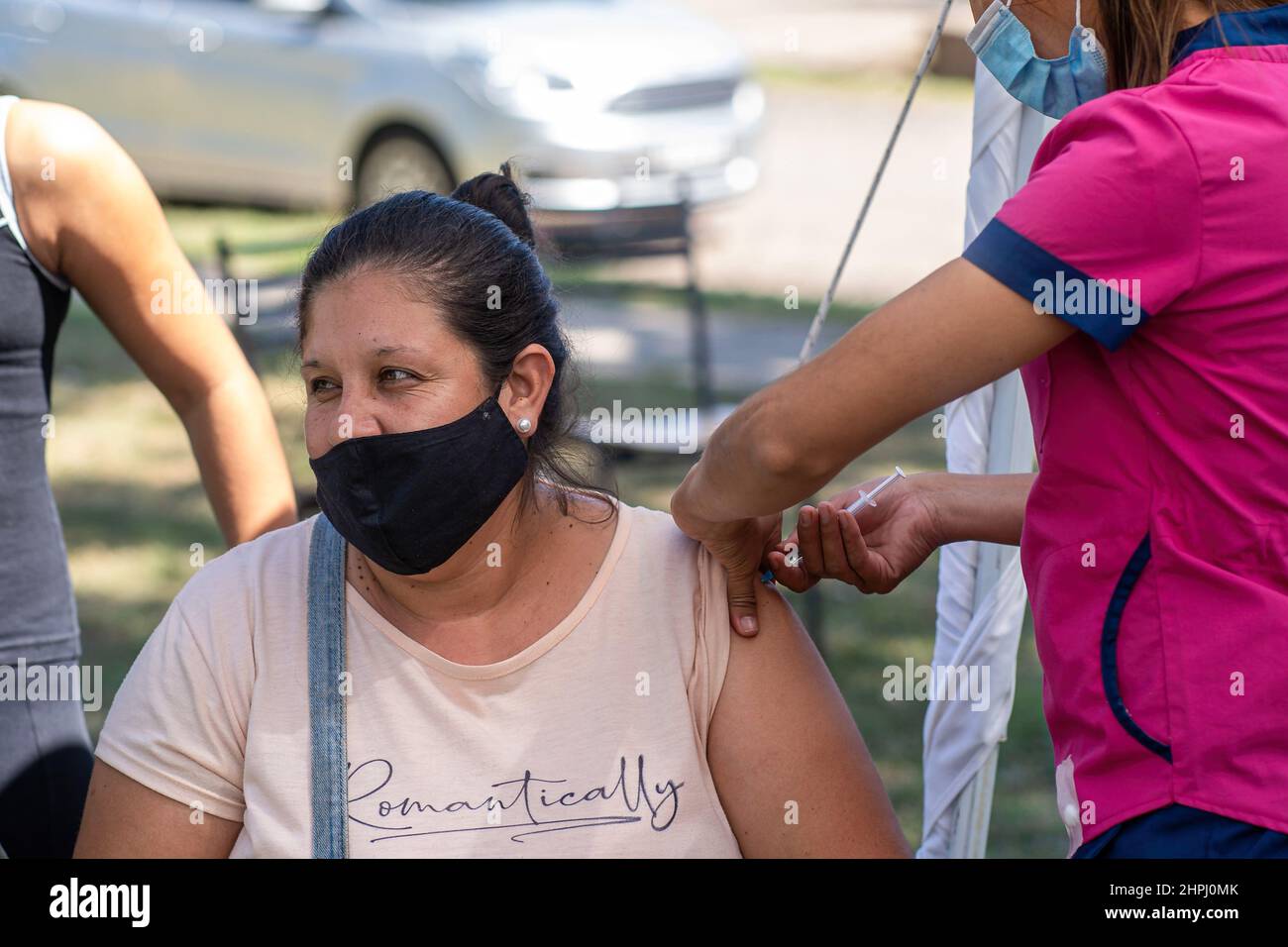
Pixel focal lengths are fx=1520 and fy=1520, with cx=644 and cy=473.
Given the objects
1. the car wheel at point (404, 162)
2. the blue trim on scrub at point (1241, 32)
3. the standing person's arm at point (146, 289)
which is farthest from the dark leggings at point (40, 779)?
the car wheel at point (404, 162)

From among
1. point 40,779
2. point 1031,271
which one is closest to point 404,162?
point 40,779

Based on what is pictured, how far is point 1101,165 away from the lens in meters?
1.43

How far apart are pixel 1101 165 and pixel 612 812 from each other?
1.04m

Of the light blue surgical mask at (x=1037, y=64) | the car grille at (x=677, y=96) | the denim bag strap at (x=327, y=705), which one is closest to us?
the light blue surgical mask at (x=1037, y=64)

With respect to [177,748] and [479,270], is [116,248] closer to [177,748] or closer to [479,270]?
[479,270]

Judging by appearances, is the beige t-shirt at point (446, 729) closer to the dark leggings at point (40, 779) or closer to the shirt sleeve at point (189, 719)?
the shirt sleeve at point (189, 719)

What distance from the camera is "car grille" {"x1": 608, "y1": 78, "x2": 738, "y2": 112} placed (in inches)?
387

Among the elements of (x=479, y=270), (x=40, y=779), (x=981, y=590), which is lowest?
(x=40, y=779)

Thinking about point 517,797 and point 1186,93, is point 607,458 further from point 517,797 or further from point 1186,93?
point 1186,93

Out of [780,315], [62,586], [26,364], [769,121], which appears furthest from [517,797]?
[769,121]

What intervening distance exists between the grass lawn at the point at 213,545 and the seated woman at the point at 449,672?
0.39 meters

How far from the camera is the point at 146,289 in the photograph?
2338 mm

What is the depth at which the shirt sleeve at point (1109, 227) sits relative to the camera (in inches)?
56.0

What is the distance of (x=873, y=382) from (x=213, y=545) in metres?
4.82
